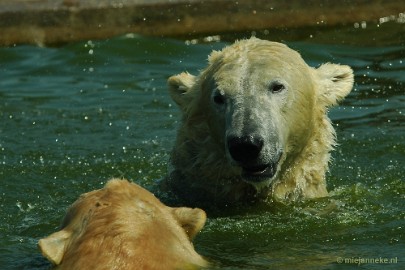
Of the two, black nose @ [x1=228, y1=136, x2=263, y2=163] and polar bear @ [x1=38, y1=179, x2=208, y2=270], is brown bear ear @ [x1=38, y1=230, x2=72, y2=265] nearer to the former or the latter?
polar bear @ [x1=38, y1=179, x2=208, y2=270]

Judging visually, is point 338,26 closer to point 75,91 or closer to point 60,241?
point 75,91

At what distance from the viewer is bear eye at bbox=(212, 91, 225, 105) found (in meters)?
6.09

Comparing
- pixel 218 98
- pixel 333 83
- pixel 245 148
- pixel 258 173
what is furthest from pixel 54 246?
pixel 333 83

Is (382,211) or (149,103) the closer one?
(382,211)

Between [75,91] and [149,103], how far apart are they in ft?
3.01

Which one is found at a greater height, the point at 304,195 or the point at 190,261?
the point at 190,261

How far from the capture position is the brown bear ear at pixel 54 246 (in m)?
4.32

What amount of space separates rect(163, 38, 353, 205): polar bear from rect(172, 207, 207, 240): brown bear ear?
1.00 m

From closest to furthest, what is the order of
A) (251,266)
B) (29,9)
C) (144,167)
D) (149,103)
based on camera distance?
(251,266) → (144,167) → (149,103) → (29,9)

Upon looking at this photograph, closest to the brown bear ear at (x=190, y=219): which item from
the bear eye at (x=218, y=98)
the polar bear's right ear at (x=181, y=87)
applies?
the bear eye at (x=218, y=98)

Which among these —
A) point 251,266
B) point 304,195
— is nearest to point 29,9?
point 304,195

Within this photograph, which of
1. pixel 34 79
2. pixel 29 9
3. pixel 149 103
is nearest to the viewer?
pixel 149 103

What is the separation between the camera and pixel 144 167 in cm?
794

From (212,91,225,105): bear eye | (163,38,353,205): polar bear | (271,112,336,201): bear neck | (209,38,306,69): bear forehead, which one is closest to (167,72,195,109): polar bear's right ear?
(163,38,353,205): polar bear
